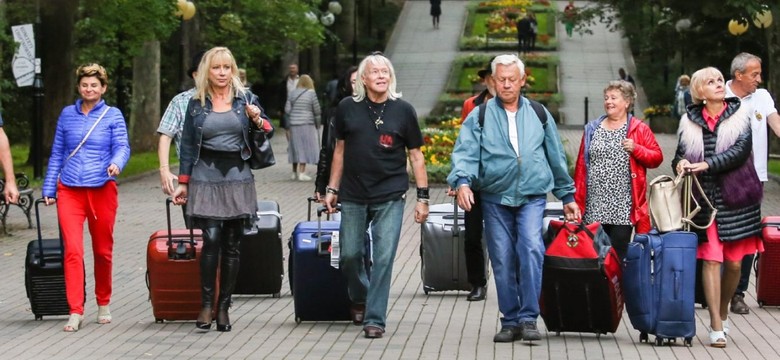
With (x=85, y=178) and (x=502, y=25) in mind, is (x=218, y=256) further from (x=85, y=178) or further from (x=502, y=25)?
(x=502, y=25)

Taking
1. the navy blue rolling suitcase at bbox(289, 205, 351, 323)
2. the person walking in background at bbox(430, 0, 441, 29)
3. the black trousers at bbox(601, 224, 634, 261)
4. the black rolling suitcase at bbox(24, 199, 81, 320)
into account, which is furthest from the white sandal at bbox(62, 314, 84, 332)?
the person walking in background at bbox(430, 0, 441, 29)

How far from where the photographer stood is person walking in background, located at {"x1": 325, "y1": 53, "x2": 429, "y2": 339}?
10430 millimetres

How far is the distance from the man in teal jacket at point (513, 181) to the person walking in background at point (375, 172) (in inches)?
14.0

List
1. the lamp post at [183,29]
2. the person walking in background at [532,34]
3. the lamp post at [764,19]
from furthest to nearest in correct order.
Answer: the person walking in background at [532,34], the lamp post at [183,29], the lamp post at [764,19]

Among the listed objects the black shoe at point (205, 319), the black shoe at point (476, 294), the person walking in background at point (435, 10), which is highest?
the person walking in background at point (435, 10)

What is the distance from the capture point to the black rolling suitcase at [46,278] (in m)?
11.2

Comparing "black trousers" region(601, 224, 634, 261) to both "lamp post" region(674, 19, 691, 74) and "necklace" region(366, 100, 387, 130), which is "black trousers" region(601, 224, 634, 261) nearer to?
"necklace" region(366, 100, 387, 130)

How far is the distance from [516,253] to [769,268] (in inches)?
92.4

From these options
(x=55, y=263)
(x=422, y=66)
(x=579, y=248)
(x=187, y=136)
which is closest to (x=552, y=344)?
(x=579, y=248)

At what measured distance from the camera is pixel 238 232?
1079 centimetres

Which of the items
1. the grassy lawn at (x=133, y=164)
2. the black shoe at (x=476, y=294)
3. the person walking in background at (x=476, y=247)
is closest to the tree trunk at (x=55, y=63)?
the grassy lawn at (x=133, y=164)

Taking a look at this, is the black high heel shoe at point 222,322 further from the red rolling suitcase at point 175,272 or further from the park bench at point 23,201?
the park bench at point 23,201

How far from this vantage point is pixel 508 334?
10.3m

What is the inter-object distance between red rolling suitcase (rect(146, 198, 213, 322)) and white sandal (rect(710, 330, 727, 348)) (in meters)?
3.13
